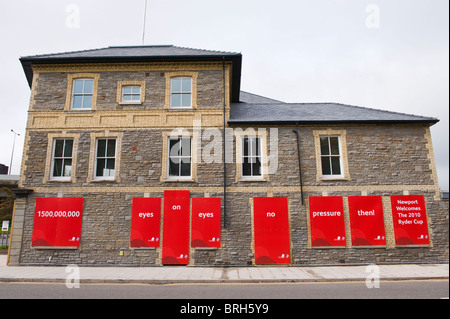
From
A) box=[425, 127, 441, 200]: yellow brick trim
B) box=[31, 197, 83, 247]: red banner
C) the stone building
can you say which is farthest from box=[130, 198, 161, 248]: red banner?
box=[425, 127, 441, 200]: yellow brick trim

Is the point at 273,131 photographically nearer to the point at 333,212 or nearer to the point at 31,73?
the point at 333,212

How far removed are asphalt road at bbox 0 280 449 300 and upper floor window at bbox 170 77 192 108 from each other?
842 centimetres

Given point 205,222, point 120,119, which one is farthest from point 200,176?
point 120,119

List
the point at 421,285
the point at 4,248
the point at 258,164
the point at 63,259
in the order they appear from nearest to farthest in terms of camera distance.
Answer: the point at 421,285 < the point at 63,259 < the point at 258,164 < the point at 4,248

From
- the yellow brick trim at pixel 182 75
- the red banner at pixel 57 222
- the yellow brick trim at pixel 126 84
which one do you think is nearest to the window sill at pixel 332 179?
the yellow brick trim at pixel 182 75

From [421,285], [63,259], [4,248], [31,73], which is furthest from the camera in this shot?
[4,248]

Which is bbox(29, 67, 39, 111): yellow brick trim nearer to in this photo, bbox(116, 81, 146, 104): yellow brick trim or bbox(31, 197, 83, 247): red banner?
bbox(116, 81, 146, 104): yellow brick trim

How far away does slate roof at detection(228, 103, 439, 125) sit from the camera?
13.0m

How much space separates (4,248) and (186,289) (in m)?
15.3

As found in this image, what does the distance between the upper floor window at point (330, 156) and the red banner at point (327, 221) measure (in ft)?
4.03

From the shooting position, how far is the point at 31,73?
14.9 metres

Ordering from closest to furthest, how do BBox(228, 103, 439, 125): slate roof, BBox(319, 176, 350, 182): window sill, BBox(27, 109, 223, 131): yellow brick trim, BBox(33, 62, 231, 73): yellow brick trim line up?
1. BBox(319, 176, 350, 182): window sill
2. BBox(228, 103, 439, 125): slate roof
3. BBox(27, 109, 223, 131): yellow brick trim
4. BBox(33, 62, 231, 73): yellow brick trim

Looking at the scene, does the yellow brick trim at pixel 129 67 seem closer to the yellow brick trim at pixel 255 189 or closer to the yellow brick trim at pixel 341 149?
the yellow brick trim at pixel 341 149

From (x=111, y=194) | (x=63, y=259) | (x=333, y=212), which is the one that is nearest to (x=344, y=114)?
(x=333, y=212)
